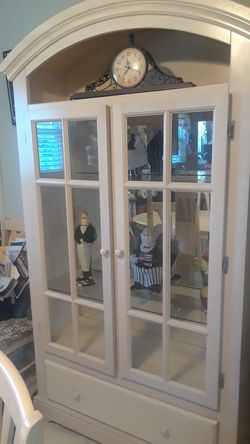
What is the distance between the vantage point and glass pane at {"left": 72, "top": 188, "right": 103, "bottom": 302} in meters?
1.61

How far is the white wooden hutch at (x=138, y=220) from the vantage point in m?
1.22

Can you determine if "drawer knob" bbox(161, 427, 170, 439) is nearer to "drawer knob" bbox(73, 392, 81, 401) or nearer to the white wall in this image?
"drawer knob" bbox(73, 392, 81, 401)

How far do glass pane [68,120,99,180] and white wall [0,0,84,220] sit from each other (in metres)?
0.80

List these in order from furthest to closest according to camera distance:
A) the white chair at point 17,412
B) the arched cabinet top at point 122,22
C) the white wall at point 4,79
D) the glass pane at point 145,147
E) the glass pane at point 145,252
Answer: the white wall at point 4,79, the glass pane at point 145,252, the glass pane at point 145,147, the arched cabinet top at point 122,22, the white chair at point 17,412

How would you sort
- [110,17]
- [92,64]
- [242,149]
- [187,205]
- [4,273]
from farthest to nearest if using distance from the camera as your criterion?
[4,273] → [92,64] → [187,205] → [110,17] → [242,149]

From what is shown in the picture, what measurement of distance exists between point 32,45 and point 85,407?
5.58ft

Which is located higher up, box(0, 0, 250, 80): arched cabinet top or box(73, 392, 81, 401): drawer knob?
box(0, 0, 250, 80): arched cabinet top

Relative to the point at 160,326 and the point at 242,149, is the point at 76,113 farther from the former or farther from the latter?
the point at 160,326

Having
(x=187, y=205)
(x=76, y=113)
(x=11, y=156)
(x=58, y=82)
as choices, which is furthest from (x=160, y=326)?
(x=11, y=156)

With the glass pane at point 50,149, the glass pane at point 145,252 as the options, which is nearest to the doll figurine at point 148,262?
the glass pane at point 145,252

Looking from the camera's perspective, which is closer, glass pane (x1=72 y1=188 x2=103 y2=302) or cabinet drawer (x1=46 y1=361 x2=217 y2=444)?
cabinet drawer (x1=46 y1=361 x2=217 y2=444)

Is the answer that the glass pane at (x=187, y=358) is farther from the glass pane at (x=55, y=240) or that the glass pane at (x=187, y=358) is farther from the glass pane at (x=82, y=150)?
the glass pane at (x=82, y=150)

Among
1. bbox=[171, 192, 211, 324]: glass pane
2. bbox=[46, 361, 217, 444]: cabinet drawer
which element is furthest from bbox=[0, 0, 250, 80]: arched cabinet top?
bbox=[46, 361, 217, 444]: cabinet drawer

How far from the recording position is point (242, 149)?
1174 mm
